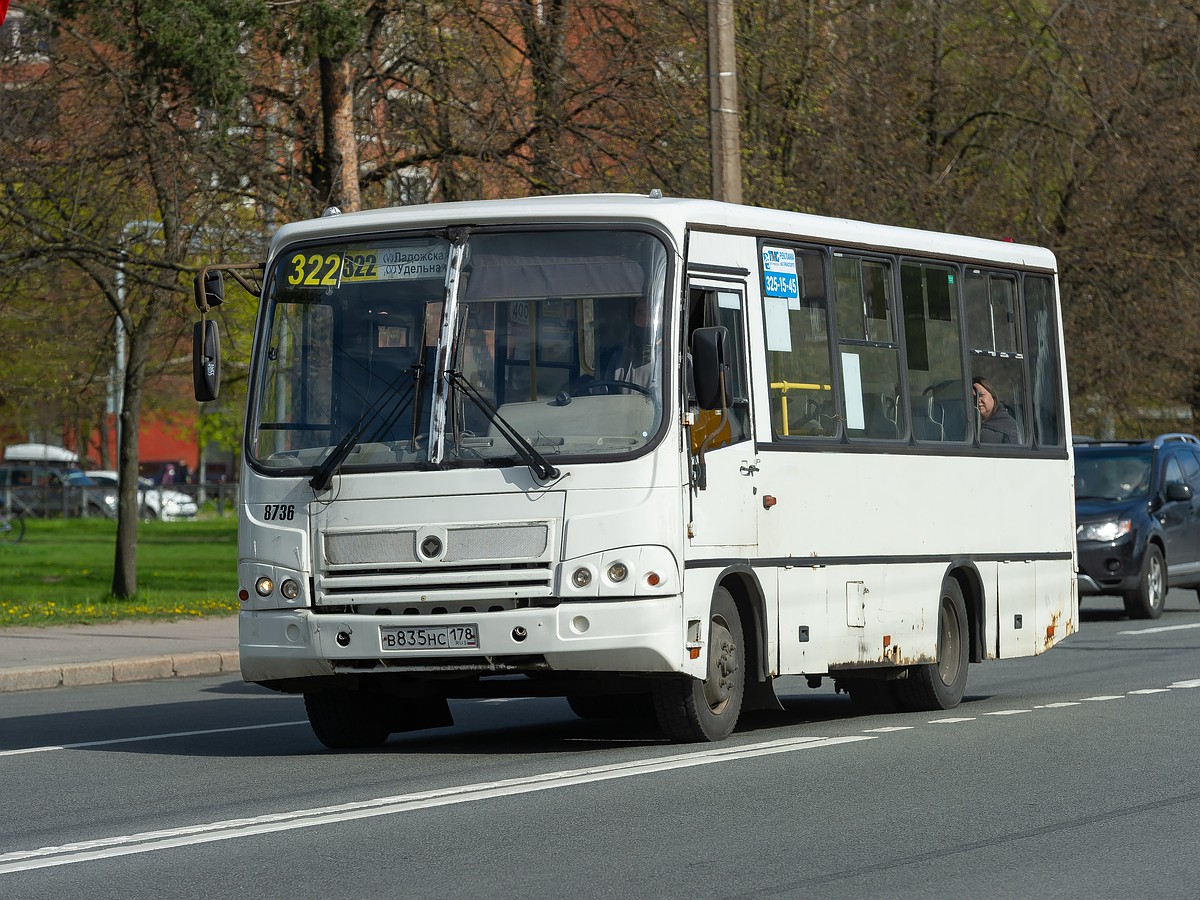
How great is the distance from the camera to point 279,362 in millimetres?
11180

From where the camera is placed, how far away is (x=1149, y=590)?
75.1 ft

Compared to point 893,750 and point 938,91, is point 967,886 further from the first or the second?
point 938,91

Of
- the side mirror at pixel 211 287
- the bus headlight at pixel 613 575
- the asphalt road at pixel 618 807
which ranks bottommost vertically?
the asphalt road at pixel 618 807

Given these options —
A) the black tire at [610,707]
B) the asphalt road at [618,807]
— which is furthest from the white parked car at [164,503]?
the black tire at [610,707]

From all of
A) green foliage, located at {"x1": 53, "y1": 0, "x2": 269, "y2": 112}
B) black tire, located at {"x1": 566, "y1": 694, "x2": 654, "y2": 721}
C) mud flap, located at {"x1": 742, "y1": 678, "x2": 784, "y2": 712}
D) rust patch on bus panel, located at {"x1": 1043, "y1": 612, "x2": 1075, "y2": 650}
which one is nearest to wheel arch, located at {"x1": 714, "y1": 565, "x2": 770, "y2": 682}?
mud flap, located at {"x1": 742, "y1": 678, "x2": 784, "y2": 712}

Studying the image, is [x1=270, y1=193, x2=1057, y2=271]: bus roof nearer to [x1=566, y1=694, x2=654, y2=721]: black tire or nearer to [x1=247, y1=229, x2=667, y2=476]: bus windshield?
[x1=247, y1=229, x2=667, y2=476]: bus windshield

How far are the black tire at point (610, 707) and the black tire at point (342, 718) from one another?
1599 millimetres

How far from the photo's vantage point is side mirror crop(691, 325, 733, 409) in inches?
408

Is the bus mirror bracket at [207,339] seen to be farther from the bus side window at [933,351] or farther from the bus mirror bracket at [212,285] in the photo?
the bus side window at [933,351]

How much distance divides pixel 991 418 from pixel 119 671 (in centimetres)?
769

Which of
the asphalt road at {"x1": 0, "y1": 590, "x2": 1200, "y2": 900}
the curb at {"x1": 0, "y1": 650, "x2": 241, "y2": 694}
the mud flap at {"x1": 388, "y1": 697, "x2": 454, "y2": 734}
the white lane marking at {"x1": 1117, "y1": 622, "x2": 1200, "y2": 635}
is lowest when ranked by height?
the asphalt road at {"x1": 0, "y1": 590, "x2": 1200, "y2": 900}

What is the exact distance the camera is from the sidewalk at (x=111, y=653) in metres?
16.8

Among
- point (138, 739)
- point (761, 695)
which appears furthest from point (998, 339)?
point (138, 739)

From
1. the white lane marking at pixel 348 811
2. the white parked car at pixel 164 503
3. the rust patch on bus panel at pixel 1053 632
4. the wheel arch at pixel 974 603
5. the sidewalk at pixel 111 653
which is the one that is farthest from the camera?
the white parked car at pixel 164 503
